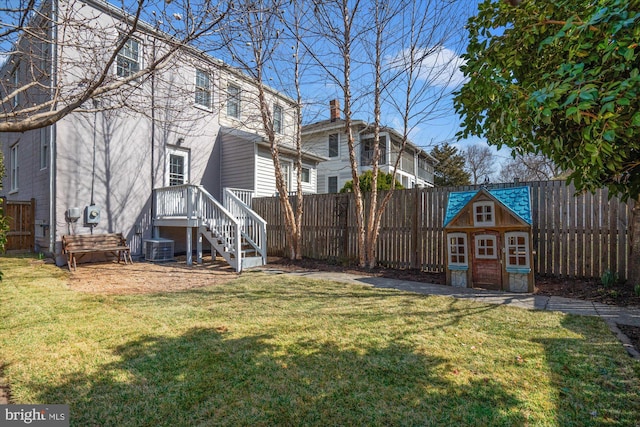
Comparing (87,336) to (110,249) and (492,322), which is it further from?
(110,249)

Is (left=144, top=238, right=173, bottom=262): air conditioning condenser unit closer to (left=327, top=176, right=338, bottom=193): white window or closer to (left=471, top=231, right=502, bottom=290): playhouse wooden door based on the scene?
(left=471, top=231, right=502, bottom=290): playhouse wooden door

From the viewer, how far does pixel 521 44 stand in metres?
2.58

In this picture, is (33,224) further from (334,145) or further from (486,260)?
(334,145)

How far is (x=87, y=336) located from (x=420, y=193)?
6.75 m

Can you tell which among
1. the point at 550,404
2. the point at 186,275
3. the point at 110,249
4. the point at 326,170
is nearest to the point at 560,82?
the point at 550,404

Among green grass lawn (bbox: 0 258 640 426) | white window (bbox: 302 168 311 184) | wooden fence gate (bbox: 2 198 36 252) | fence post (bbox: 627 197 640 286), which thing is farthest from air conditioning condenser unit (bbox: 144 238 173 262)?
Answer: fence post (bbox: 627 197 640 286)

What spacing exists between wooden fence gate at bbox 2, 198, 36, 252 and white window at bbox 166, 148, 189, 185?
13.7 feet

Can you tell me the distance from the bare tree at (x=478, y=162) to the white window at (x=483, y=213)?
31878 millimetres

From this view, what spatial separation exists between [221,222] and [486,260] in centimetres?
632

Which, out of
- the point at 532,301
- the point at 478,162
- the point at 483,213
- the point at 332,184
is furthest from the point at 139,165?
the point at 478,162

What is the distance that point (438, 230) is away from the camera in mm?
7410

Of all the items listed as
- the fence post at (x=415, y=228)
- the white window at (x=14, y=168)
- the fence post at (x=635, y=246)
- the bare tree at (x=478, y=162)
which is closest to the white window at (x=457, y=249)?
the fence post at (x=415, y=228)

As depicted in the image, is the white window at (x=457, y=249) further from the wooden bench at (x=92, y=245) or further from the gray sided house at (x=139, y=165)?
the wooden bench at (x=92, y=245)

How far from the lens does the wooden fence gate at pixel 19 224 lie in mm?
10148
